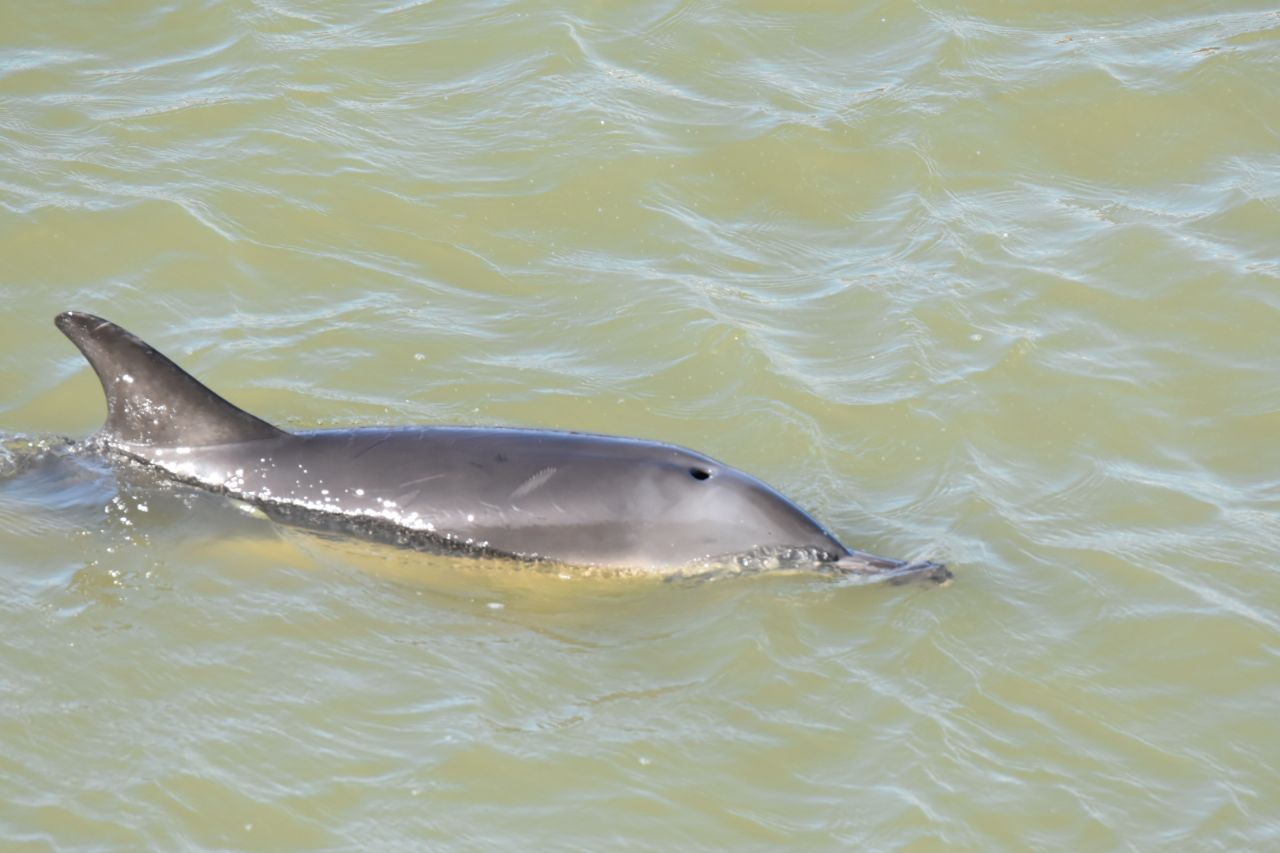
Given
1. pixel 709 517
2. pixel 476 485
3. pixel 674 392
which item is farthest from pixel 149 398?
pixel 674 392

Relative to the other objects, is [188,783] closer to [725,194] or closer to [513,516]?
[513,516]

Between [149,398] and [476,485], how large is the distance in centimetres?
142

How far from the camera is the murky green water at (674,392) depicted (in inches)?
211

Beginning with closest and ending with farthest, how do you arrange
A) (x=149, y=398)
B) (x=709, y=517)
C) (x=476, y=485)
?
(x=709, y=517)
(x=476, y=485)
(x=149, y=398)

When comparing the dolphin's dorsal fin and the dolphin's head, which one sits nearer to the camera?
the dolphin's head

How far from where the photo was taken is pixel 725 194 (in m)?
9.44

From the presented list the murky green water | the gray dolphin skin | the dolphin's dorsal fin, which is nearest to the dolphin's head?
the gray dolphin skin

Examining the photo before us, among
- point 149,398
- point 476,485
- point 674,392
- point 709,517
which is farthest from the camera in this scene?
point 674,392

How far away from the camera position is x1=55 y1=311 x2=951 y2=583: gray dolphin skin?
20.3ft

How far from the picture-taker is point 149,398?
649cm

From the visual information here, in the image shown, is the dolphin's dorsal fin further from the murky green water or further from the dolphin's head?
the dolphin's head

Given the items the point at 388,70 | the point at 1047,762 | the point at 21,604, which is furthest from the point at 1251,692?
the point at 388,70

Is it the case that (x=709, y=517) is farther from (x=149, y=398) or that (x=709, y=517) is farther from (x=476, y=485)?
(x=149, y=398)

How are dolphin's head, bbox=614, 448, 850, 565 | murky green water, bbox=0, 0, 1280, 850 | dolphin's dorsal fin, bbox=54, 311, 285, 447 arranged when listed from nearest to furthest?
murky green water, bbox=0, 0, 1280, 850, dolphin's head, bbox=614, 448, 850, 565, dolphin's dorsal fin, bbox=54, 311, 285, 447
